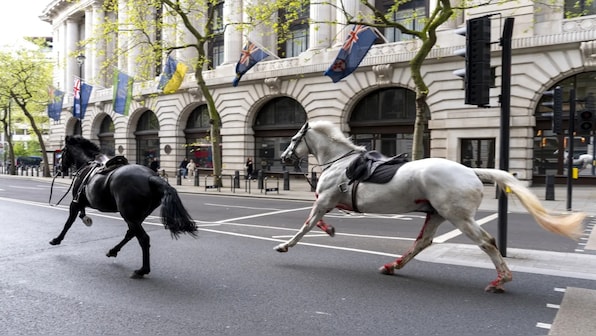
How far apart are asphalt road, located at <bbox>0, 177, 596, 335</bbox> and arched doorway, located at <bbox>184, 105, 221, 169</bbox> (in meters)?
28.9

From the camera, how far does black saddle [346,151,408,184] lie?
5859 millimetres

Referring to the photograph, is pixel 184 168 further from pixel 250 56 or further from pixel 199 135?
pixel 250 56

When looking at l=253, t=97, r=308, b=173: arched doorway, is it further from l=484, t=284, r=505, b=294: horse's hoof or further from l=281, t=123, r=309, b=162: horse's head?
l=484, t=284, r=505, b=294: horse's hoof

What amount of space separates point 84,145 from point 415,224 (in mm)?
8018

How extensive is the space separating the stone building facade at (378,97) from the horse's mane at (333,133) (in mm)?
11843

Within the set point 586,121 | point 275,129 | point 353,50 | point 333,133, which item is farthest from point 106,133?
point 333,133

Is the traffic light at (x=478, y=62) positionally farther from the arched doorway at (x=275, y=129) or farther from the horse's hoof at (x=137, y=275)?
the arched doorway at (x=275, y=129)

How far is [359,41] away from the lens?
834 inches

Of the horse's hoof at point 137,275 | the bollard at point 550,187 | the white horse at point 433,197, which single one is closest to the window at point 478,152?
the bollard at point 550,187

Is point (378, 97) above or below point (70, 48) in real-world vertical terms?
below

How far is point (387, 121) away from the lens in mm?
28438

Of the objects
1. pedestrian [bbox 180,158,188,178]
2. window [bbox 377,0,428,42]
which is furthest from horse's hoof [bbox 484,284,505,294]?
pedestrian [bbox 180,158,188,178]

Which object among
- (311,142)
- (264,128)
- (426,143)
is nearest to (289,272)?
(311,142)

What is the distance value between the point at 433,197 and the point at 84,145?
621cm
